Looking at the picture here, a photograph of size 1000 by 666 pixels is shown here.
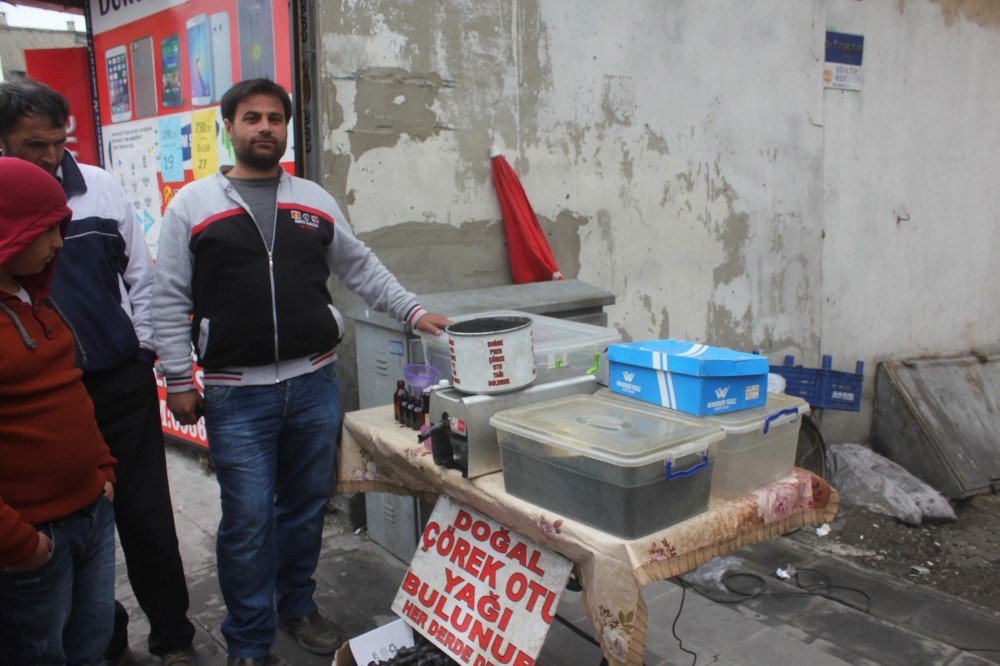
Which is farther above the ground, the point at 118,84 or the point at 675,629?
the point at 118,84

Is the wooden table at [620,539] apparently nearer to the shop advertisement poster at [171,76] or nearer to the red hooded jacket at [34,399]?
the red hooded jacket at [34,399]

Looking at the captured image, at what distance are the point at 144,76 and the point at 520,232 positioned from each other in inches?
98.8

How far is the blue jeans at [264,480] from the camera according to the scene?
2594 millimetres

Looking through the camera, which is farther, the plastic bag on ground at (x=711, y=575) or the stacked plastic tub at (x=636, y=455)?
the plastic bag on ground at (x=711, y=575)

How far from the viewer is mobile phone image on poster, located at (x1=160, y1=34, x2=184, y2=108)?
4344 mm

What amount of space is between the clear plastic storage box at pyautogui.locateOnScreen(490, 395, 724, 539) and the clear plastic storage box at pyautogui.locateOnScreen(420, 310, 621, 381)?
0.33 m

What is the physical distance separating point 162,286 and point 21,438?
31.1 inches

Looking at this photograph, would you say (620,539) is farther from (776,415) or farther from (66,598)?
(66,598)

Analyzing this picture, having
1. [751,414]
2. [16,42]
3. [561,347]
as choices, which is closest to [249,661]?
[561,347]

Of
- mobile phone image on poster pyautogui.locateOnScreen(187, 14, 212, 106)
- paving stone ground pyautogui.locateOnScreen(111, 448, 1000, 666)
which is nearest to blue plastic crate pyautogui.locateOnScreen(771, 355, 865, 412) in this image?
paving stone ground pyautogui.locateOnScreen(111, 448, 1000, 666)

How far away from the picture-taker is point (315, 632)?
2961 mm

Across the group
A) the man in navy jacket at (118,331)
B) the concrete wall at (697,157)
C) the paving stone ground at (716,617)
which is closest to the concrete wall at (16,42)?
the concrete wall at (697,157)

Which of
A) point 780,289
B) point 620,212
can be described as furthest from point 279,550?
point 780,289

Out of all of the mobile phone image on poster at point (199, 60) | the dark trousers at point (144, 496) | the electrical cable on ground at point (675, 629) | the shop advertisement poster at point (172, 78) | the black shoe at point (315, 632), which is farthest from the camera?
the mobile phone image on poster at point (199, 60)
